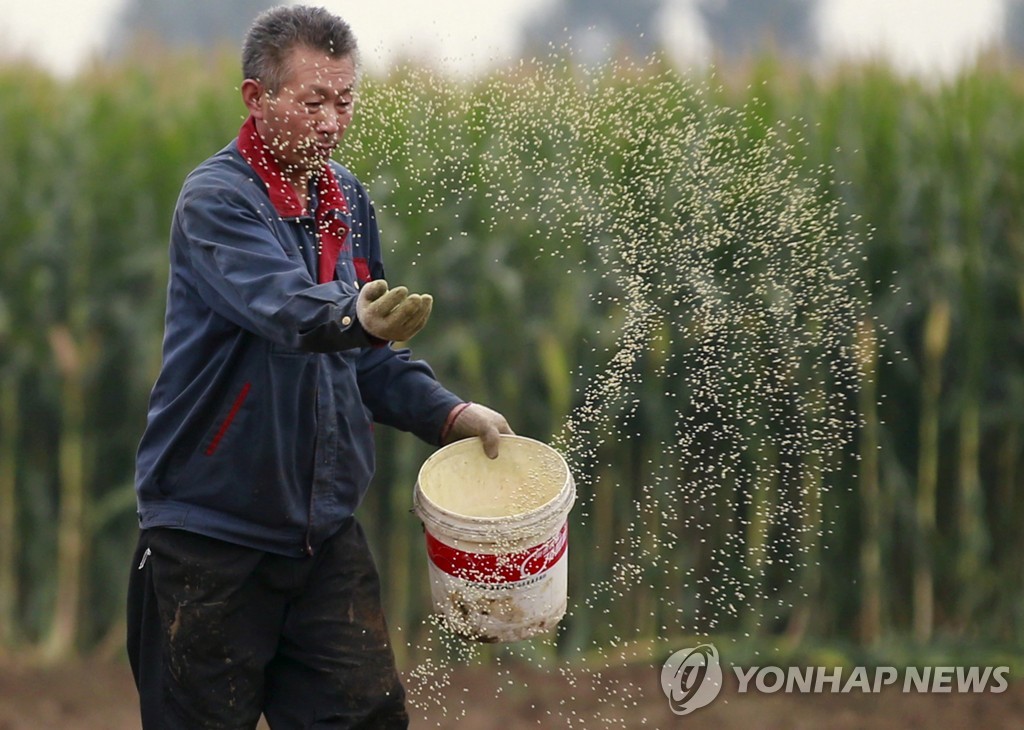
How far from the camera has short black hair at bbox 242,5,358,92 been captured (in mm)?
2660

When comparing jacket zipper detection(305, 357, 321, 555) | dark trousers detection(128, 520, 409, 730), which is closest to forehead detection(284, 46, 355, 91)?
jacket zipper detection(305, 357, 321, 555)

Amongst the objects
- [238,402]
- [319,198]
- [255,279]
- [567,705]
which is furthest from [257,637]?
[567,705]

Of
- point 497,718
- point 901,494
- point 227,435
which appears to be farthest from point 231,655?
point 901,494

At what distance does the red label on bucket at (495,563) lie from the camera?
9.06 feet

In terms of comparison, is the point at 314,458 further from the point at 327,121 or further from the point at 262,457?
the point at 327,121

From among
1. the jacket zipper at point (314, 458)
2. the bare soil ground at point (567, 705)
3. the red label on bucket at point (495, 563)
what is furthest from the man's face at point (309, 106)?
the bare soil ground at point (567, 705)

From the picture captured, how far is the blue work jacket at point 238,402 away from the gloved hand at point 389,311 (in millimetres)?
171

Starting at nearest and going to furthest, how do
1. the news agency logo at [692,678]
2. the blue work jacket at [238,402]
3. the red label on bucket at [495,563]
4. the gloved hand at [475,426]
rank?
1. the blue work jacket at [238,402]
2. the red label on bucket at [495,563]
3. the gloved hand at [475,426]
4. the news agency logo at [692,678]

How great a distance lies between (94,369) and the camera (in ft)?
16.7

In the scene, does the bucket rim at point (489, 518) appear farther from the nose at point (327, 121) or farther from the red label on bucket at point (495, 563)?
the nose at point (327, 121)

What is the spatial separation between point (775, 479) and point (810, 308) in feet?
2.03

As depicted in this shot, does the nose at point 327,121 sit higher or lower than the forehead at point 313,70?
lower

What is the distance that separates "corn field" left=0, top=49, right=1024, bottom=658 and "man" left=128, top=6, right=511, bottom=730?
84.2 inches

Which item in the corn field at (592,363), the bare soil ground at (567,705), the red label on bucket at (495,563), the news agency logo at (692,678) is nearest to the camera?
the red label on bucket at (495,563)
